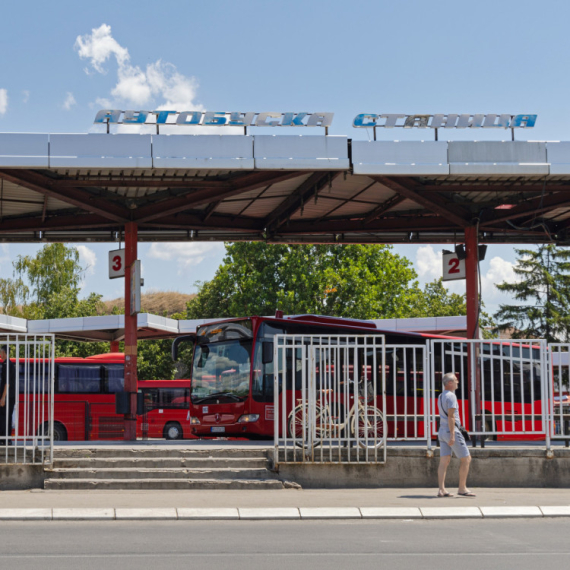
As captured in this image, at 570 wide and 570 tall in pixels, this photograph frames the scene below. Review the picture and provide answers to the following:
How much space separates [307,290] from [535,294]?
16680 mm

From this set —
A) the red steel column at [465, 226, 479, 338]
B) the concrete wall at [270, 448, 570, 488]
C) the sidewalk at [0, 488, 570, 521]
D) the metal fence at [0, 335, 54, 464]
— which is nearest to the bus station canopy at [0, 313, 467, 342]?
the red steel column at [465, 226, 479, 338]

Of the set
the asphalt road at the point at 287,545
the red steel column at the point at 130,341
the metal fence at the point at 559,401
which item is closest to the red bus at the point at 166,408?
the red steel column at the point at 130,341

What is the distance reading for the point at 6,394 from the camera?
45.2 ft

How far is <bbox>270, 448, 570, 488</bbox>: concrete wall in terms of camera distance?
44.7 ft

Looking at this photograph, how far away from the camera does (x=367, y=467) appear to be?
44.8ft

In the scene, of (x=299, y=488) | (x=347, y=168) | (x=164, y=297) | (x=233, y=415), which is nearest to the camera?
(x=299, y=488)

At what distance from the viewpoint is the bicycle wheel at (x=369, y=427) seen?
13.6 metres

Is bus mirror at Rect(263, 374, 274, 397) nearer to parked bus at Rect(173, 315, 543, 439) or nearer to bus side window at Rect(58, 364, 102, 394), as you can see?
parked bus at Rect(173, 315, 543, 439)

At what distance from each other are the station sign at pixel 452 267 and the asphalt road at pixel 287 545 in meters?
10.3

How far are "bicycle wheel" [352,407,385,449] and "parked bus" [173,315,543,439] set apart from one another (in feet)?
0.74

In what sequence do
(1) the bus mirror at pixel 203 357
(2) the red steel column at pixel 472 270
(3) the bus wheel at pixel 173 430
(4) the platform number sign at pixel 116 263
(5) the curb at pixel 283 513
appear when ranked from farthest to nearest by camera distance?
(3) the bus wheel at pixel 173 430 → (1) the bus mirror at pixel 203 357 → (2) the red steel column at pixel 472 270 → (4) the platform number sign at pixel 116 263 → (5) the curb at pixel 283 513

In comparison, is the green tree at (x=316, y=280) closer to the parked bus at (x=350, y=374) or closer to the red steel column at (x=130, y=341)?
the parked bus at (x=350, y=374)

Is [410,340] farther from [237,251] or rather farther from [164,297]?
[164,297]

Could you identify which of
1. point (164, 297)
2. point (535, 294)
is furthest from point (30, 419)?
point (164, 297)
